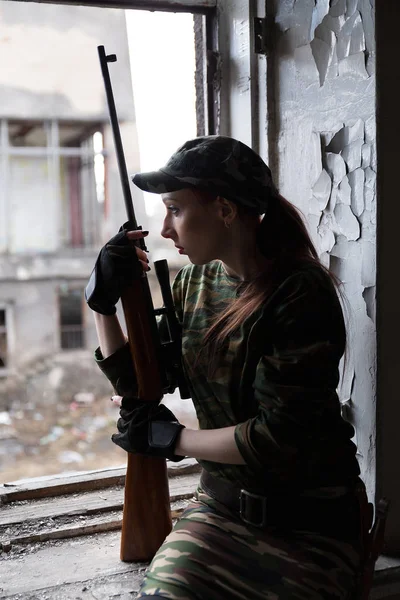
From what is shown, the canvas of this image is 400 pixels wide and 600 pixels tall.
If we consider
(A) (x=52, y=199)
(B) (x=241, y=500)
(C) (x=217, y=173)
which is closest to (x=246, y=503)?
(B) (x=241, y=500)

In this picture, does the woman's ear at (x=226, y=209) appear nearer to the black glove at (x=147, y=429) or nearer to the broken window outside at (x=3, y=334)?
the black glove at (x=147, y=429)

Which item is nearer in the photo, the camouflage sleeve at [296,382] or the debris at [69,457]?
the camouflage sleeve at [296,382]

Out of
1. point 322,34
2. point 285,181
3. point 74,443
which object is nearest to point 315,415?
point 285,181

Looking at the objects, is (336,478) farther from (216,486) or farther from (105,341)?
(105,341)

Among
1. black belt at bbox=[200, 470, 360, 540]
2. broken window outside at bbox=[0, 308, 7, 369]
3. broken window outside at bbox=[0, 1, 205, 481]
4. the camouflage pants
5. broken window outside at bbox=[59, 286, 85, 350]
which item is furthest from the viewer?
broken window outside at bbox=[59, 286, 85, 350]

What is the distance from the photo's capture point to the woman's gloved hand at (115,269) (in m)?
1.21

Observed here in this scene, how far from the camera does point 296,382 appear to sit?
109cm

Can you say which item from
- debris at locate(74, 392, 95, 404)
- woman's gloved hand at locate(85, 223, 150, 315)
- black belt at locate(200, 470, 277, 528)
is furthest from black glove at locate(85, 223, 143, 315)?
debris at locate(74, 392, 95, 404)

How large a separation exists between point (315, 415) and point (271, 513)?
199mm

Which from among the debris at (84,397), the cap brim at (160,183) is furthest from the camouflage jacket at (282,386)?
the debris at (84,397)

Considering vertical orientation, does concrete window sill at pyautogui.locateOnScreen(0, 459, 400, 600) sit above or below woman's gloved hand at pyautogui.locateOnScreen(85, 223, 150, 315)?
below

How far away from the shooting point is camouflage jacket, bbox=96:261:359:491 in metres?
1.09

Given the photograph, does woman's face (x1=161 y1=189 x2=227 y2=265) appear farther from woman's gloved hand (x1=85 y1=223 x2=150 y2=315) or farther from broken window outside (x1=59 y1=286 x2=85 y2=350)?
broken window outside (x1=59 y1=286 x2=85 y2=350)

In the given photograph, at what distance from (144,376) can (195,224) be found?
1.03ft
